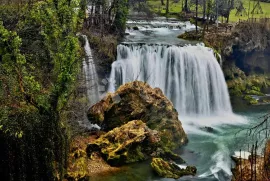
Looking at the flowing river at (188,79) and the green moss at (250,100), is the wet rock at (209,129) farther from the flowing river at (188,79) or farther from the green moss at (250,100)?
the green moss at (250,100)

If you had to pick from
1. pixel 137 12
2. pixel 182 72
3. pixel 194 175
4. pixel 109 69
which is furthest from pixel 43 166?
pixel 137 12

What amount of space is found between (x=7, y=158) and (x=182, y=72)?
2229 centimetres

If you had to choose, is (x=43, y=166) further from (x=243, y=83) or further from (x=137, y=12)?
(x=137, y=12)

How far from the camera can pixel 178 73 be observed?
37500 mm

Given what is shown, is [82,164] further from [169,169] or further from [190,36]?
[190,36]

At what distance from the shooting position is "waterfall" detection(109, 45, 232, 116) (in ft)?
119

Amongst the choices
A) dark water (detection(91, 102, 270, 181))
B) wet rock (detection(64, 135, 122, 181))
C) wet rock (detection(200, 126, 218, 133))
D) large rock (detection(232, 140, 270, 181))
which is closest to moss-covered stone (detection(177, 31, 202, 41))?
dark water (detection(91, 102, 270, 181))

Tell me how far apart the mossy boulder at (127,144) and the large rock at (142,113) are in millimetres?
1787

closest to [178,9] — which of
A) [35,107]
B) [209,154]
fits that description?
A: [209,154]

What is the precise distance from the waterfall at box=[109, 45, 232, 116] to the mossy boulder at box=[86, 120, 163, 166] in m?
10.6

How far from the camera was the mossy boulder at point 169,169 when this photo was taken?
22.5 m

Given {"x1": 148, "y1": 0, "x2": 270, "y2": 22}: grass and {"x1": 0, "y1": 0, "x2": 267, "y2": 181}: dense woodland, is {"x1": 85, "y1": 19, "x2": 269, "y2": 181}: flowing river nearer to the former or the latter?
{"x1": 0, "y1": 0, "x2": 267, "y2": 181}: dense woodland

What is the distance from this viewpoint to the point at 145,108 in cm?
2795

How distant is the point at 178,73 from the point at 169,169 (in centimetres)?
1599
